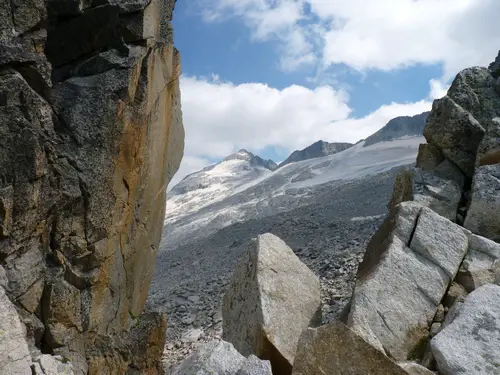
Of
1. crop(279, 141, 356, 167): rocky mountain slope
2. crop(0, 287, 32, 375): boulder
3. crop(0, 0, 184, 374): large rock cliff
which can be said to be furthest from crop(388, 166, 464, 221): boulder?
crop(279, 141, 356, 167): rocky mountain slope

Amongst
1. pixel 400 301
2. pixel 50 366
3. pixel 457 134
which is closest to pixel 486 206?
pixel 457 134

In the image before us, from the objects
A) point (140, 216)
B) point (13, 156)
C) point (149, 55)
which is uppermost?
point (149, 55)

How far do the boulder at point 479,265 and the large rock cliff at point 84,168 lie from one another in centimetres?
759

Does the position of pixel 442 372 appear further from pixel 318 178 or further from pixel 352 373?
pixel 318 178

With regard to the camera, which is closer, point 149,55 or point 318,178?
point 149,55

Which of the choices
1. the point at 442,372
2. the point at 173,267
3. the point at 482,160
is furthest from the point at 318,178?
the point at 442,372

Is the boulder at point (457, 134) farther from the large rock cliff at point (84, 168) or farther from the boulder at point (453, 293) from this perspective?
the large rock cliff at point (84, 168)

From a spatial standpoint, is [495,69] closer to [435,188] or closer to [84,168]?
[435,188]

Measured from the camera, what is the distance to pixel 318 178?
99.6 m

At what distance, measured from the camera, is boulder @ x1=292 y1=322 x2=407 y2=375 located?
6461mm

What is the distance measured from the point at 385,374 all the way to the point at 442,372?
0.84m

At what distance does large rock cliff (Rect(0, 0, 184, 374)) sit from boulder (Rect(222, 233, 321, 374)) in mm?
2935

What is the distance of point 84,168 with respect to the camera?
957 cm

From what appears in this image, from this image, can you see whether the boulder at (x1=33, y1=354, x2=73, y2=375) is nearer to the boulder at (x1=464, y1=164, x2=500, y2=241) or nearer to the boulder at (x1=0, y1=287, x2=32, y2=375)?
the boulder at (x1=0, y1=287, x2=32, y2=375)
